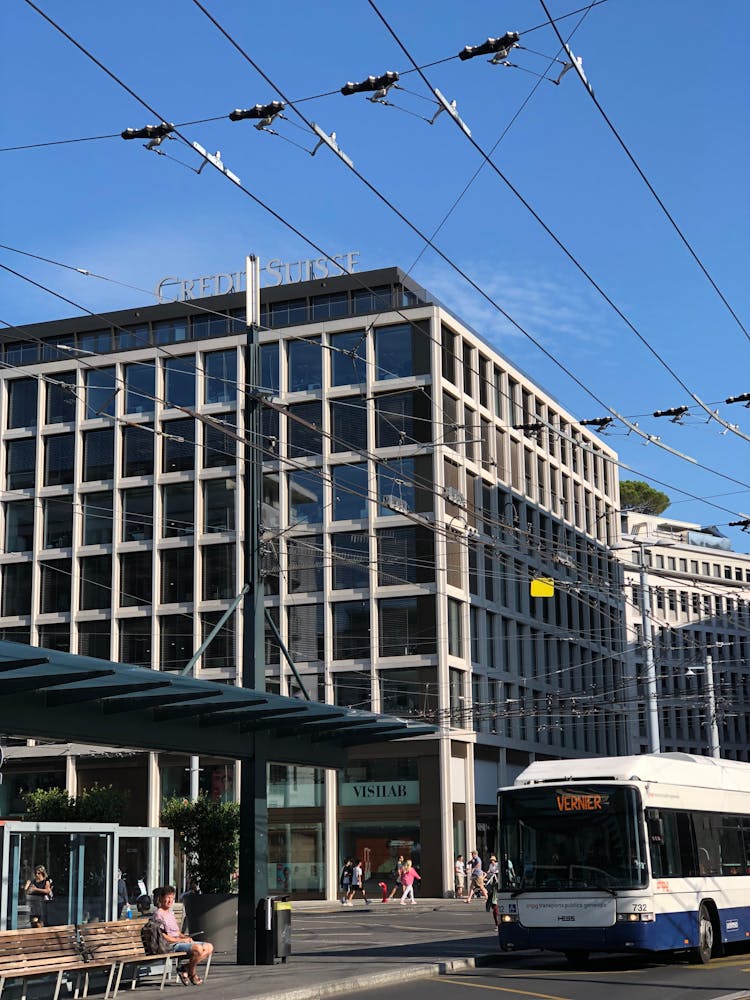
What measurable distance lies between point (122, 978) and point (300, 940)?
10.5 meters

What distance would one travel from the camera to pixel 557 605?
65562mm

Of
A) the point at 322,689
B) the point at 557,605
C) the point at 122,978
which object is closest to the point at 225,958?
the point at 122,978

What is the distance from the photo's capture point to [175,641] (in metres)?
57.9

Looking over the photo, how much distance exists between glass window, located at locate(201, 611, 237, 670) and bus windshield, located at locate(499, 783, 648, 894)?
36.4 m

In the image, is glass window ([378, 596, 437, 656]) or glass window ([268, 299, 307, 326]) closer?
glass window ([378, 596, 437, 656])

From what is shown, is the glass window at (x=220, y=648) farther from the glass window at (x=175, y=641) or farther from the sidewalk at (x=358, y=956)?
the sidewalk at (x=358, y=956)

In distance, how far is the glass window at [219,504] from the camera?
58.2 metres

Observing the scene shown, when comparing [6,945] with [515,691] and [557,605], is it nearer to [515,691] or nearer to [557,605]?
[515,691]

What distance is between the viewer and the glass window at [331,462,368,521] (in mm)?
55438

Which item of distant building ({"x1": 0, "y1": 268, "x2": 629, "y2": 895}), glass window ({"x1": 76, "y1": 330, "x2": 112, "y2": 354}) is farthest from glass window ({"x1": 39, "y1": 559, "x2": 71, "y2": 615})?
glass window ({"x1": 76, "y1": 330, "x2": 112, "y2": 354})

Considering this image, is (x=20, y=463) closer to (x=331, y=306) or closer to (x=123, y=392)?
(x=123, y=392)

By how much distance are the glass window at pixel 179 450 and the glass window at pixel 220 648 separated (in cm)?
666

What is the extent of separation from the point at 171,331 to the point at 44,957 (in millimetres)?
48633

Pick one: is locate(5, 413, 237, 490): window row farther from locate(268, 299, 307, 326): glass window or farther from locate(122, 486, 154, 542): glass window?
locate(268, 299, 307, 326): glass window
